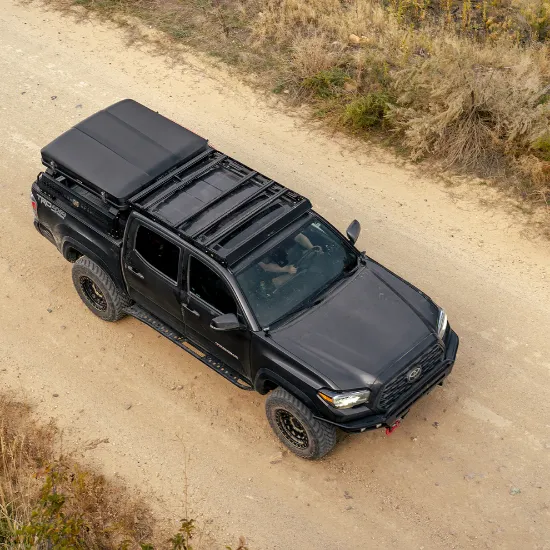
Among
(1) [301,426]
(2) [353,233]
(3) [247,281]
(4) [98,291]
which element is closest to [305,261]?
(3) [247,281]

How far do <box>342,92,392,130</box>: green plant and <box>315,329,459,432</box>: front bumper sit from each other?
463 centimetres

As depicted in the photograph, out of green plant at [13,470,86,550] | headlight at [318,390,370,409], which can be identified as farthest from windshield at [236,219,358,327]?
green plant at [13,470,86,550]

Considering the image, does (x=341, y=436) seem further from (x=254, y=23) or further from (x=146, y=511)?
(x=254, y=23)

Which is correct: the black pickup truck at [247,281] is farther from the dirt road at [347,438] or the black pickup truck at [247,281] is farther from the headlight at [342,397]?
the dirt road at [347,438]

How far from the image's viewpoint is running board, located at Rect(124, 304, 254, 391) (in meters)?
8.31

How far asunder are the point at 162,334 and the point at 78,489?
74.5 inches

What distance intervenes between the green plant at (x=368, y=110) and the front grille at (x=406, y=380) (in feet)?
15.7

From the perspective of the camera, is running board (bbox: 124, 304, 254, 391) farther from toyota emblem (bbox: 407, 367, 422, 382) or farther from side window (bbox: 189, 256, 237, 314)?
toyota emblem (bbox: 407, 367, 422, 382)

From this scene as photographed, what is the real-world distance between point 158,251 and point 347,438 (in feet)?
8.72

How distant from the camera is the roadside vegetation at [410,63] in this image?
11.0 meters

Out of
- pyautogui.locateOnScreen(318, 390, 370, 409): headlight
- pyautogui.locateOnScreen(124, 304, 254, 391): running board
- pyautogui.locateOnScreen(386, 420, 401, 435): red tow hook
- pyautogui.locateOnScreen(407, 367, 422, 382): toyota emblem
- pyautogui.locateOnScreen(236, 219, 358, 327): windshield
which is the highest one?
pyautogui.locateOnScreen(236, 219, 358, 327): windshield

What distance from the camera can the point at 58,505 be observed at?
7055mm

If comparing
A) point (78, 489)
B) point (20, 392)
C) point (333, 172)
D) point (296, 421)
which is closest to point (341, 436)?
point (296, 421)

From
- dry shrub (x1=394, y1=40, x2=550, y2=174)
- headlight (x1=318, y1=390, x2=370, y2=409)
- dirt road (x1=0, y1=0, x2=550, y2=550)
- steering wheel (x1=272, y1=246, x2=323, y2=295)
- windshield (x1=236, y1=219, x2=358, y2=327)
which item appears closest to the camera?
headlight (x1=318, y1=390, x2=370, y2=409)
